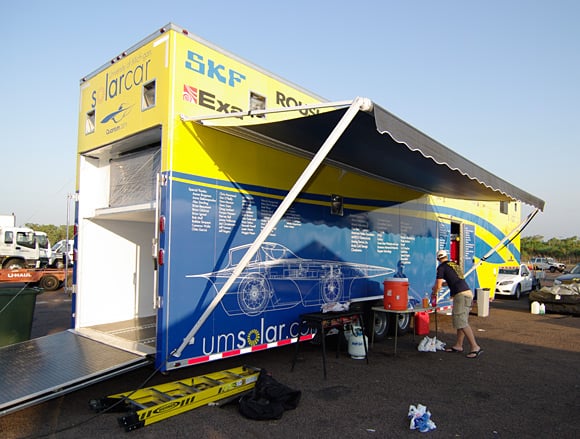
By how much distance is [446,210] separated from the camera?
9492 millimetres

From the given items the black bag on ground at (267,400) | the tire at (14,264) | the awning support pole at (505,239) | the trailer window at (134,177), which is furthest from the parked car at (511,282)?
the tire at (14,264)

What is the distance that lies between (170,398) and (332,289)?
9.20ft

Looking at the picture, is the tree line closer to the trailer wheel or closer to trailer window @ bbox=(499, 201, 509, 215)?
trailer window @ bbox=(499, 201, 509, 215)

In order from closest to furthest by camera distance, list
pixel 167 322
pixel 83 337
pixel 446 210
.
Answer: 1. pixel 167 322
2. pixel 83 337
3. pixel 446 210

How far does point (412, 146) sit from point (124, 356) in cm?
351

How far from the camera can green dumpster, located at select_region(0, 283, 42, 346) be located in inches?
221

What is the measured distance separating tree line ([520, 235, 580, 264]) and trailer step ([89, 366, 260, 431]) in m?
55.4

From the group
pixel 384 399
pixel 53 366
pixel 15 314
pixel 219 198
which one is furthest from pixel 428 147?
pixel 15 314

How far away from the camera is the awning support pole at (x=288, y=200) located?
157 inches

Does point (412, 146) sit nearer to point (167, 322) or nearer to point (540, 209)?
point (167, 322)

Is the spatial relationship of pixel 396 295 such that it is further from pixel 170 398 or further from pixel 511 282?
pixel 511 282

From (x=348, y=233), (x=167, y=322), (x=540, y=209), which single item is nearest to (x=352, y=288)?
(x=348, y=233)

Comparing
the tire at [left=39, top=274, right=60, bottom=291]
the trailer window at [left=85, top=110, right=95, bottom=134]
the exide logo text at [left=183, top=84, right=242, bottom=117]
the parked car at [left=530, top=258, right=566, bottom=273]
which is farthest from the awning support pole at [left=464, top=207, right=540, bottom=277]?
the parked car at [left=530, top=258, right=566, bottom=273]

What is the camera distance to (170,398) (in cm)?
420
